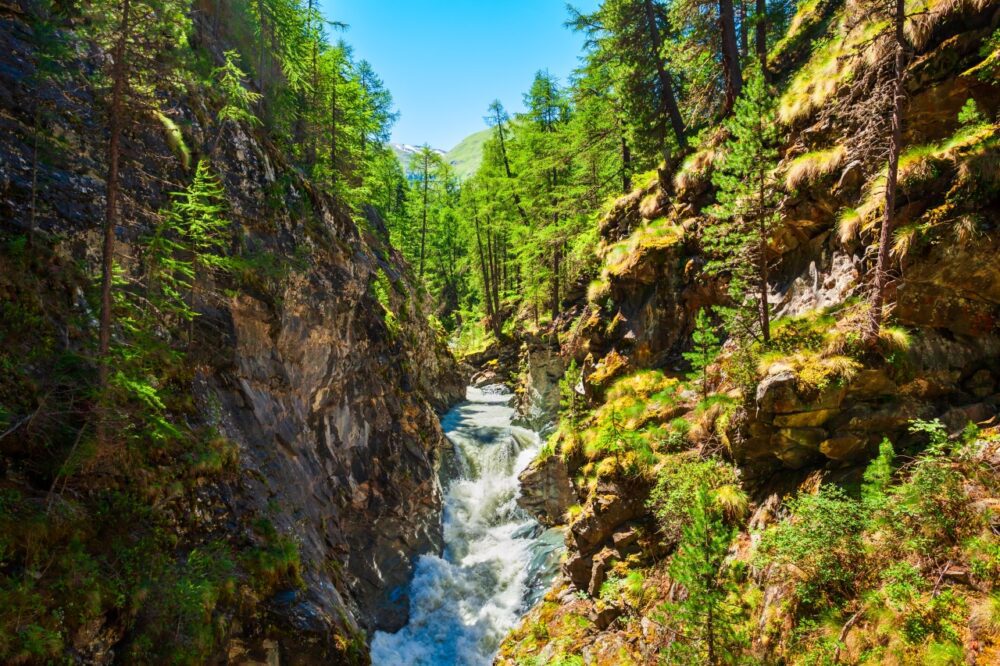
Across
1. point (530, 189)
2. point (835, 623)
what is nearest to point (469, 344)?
point (530, 189)

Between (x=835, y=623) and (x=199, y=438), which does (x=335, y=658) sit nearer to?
(x=199, y=438)

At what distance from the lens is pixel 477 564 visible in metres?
19.4

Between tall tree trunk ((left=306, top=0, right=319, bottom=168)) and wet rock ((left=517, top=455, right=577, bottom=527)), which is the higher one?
tall tree trunk ((left=306, top=0, right=319, bottom=168))

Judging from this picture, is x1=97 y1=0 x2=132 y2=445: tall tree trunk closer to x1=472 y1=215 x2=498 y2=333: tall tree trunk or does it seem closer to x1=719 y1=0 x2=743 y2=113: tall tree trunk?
x1=719 y1=0 x2=743 y2=113: tall tree trunk

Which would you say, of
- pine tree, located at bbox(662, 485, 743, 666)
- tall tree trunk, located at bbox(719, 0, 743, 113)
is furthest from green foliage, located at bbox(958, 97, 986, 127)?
pine tree, located at bbox(662, 485, 743, 666)

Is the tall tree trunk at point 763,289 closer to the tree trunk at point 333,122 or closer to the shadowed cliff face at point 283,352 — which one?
the shadowed cliff face at point 283,352

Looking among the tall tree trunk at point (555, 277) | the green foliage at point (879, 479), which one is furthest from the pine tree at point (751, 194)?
the tall tree trunk at point (555, 277)

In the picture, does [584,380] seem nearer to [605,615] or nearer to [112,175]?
[605,615]

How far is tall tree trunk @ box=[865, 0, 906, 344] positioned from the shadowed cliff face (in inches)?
471

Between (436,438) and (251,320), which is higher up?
(251,320)

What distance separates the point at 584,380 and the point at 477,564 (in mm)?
9146

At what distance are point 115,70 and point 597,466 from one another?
13.4 m

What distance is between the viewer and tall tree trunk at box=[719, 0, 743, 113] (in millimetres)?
14781

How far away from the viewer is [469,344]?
43656 mm
